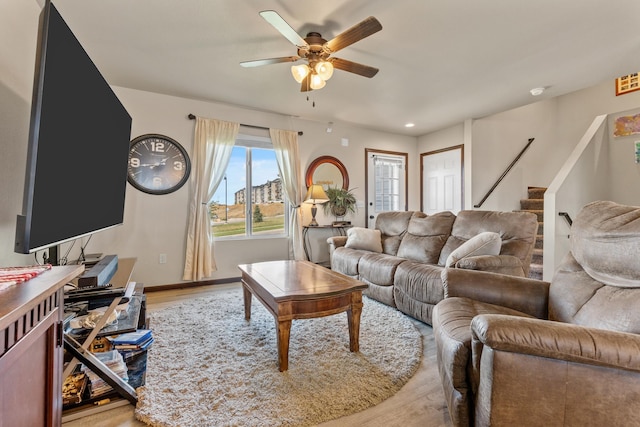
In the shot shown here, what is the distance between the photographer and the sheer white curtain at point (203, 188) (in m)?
3.67

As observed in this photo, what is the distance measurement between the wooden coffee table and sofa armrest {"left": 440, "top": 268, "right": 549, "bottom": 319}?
0.60 m

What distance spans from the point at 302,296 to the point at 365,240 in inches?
79.1

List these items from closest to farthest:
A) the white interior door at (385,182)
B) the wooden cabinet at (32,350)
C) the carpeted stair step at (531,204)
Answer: the wooden cabinet at (32,350) < the carpeted stair step at (531,204) < the white interior door at (385,182)

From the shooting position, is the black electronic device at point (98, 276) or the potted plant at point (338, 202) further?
the potted plant at point (338, 202)

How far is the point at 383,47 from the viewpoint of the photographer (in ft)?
8.33

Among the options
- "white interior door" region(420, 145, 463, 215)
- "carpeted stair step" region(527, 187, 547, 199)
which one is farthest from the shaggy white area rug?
"carpeted stair step" region(527, 187, 547, 199)

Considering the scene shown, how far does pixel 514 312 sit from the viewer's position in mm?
1563

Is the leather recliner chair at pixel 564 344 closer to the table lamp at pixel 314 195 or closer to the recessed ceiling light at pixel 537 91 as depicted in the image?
the recessed ceiling light at pixel 537 91

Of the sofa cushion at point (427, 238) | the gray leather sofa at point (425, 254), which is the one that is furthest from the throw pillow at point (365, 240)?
the sofa cushion at point (427, 238)

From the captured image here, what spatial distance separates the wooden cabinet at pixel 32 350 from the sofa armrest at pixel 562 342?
129 centimetres

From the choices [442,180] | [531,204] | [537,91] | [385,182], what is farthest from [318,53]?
[531,204]

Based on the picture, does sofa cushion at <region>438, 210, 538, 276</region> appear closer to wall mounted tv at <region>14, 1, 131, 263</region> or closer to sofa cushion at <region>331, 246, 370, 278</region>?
sofa cushion at <region>331, 246, 370, 278</region>

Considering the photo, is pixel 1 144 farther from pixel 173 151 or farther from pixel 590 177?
pixel 590 177

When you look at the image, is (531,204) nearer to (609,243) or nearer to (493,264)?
(493,264)
